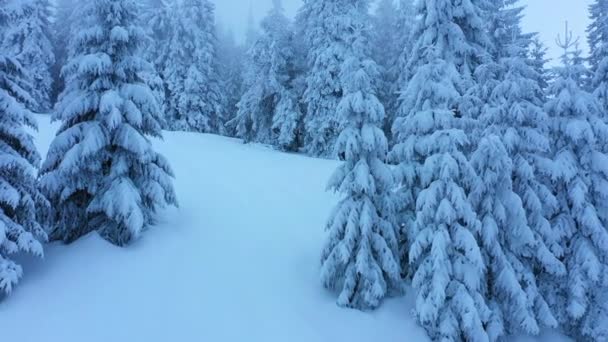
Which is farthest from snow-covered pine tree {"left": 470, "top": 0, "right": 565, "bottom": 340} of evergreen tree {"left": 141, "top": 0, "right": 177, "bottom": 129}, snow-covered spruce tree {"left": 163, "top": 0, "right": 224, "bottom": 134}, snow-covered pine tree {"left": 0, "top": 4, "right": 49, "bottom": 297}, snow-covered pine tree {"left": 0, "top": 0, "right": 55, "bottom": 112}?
snow-covered pine tree {"left": 0, "top": 0, "right": 55, "bottom": 112}

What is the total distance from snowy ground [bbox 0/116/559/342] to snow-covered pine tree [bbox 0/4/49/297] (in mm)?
1210

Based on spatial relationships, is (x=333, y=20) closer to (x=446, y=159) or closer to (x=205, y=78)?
(x=205, y=78)

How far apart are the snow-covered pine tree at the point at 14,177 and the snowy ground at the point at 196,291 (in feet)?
3.97

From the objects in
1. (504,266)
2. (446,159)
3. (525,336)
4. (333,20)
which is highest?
(333,20)

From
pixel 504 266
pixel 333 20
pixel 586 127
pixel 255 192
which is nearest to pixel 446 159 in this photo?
pixel 504 266

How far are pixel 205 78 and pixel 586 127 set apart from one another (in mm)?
31396

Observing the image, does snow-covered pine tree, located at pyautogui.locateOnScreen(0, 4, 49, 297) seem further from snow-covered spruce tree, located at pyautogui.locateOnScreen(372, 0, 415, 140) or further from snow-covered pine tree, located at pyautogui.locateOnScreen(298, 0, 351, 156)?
snow-covered spruce tree, located at pyautogui.locateOnScreen(372, 0, 415, 140)

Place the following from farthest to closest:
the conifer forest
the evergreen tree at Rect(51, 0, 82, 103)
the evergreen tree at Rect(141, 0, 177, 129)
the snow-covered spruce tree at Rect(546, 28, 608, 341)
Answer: the evergreen tree at Rect(51, 0, 82, 103)
the evergreen tree at Rect(141, 0, 177, 129)
the snow-covered spruce tree at Rect(546, 28, 608, 341)
the conifer forest

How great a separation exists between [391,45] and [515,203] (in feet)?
75.9

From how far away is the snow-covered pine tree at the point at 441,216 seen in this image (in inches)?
438

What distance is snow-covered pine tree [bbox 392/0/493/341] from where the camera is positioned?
1112 cm

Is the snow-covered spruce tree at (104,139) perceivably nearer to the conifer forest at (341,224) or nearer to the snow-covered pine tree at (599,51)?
the conifer forest at (341,224)

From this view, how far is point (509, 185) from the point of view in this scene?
13.0m

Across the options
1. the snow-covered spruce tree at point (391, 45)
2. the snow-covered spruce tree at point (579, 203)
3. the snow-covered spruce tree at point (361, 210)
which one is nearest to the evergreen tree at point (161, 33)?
the snow-covered spruce tree at point (391, 45)
